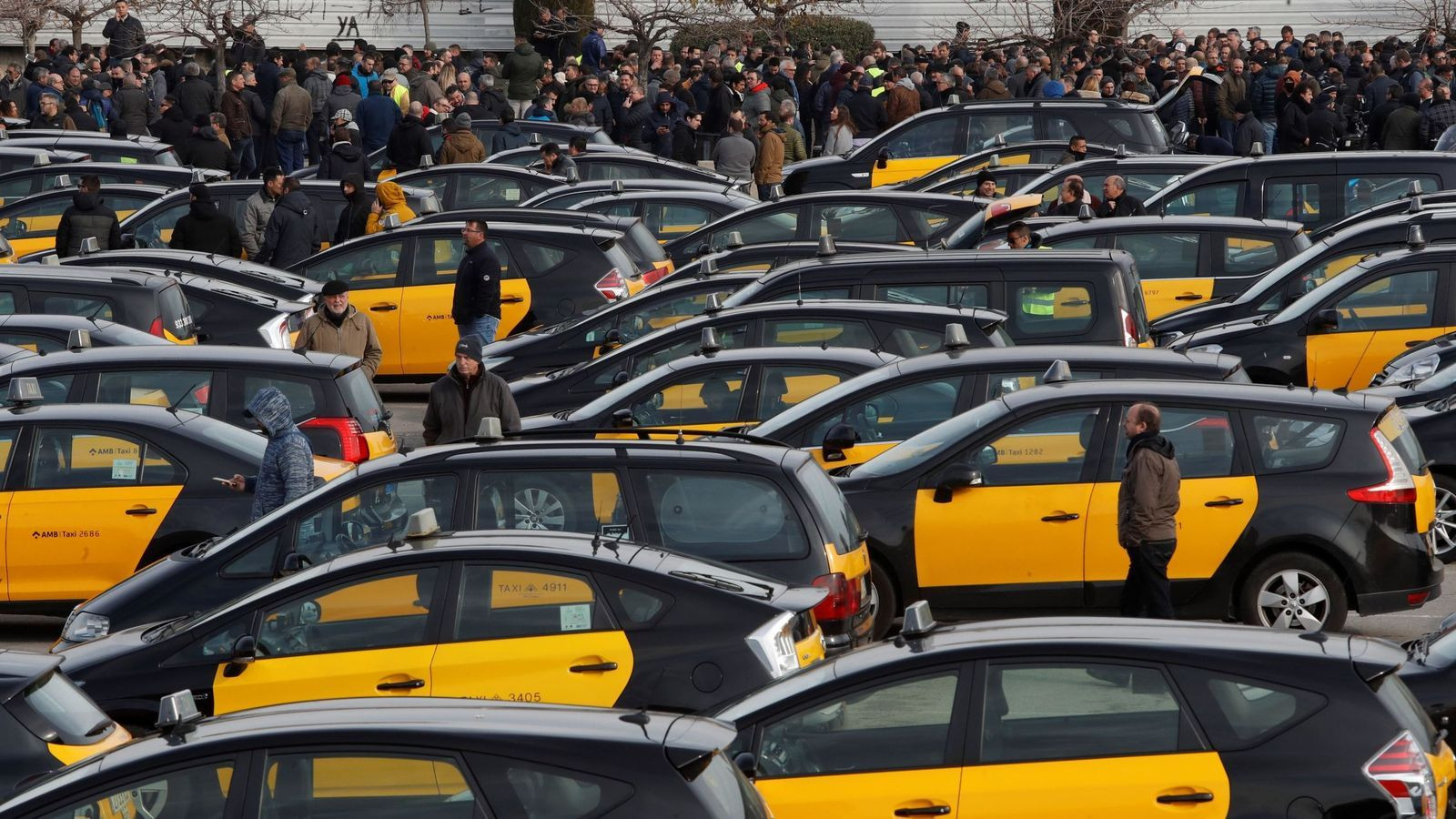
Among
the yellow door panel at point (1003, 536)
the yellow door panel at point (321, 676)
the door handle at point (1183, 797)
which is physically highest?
the door handle at point (1183, 797)

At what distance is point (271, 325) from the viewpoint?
655 inches

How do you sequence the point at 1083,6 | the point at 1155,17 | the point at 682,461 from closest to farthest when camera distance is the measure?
the point at 682,461, the point at 1083,6, the point at 1155,17

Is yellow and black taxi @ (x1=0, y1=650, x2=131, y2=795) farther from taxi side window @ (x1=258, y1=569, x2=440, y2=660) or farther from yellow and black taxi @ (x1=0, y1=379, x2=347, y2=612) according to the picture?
yellow and black taxi @ (x1=0, y1=379, x2=347, y2=612)

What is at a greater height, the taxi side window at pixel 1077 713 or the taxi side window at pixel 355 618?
the taxi side window at pixel 1077 713

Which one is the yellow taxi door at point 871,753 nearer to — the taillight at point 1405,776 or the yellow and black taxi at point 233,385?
the taillight at point 1405,776

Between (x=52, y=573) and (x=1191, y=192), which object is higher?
(x=1191, y=192)

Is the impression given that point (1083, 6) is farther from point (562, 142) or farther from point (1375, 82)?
point (562, 142)

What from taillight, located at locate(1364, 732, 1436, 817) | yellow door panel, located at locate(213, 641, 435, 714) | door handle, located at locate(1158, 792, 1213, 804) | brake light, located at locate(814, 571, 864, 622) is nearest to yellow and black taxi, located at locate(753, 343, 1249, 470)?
brake light, located at locate(814, 571, 864, 622)

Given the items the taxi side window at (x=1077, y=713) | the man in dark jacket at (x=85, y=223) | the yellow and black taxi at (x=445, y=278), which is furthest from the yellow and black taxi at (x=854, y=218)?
the taxi side window at (x=1077, y=713)

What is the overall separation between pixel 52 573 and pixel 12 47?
36.8 meters

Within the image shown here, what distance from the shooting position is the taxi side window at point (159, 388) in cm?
1292

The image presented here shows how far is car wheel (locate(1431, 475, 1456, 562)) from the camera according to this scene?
12578 millimetres

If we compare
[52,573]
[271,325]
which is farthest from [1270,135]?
[52,573]

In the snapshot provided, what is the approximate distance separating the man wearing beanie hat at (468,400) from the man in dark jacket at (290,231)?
24.4 ft
